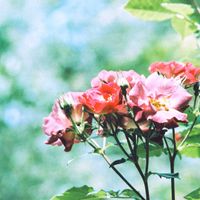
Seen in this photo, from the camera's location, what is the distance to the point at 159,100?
0.98 metres

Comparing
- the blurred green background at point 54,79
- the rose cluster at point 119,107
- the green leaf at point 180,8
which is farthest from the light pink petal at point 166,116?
the blurred green background at point 54,79

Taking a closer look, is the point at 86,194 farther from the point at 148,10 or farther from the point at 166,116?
the point at 148,10

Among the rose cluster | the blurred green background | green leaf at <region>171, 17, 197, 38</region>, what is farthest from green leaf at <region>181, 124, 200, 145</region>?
the blurred green background

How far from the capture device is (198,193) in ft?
3.39

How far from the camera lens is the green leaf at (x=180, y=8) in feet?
4.31

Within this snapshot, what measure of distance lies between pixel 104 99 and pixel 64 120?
0.08 meters

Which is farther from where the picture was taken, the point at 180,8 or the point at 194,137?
the point at 180,8

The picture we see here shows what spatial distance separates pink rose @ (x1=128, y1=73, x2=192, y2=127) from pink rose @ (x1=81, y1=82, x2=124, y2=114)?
0.02 metres

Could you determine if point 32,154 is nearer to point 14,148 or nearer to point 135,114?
point 14,148

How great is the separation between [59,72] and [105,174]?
46.0 inches

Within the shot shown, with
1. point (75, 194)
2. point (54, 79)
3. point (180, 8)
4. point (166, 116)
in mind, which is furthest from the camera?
point (54, 79)

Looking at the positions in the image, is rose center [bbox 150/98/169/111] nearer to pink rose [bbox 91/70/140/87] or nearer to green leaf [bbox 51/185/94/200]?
pink rose [bbox 91/70/140/87]

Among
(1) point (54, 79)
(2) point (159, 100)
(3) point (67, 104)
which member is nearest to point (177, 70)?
(2) point (159, 100)

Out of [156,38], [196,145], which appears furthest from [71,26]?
[196,145]
